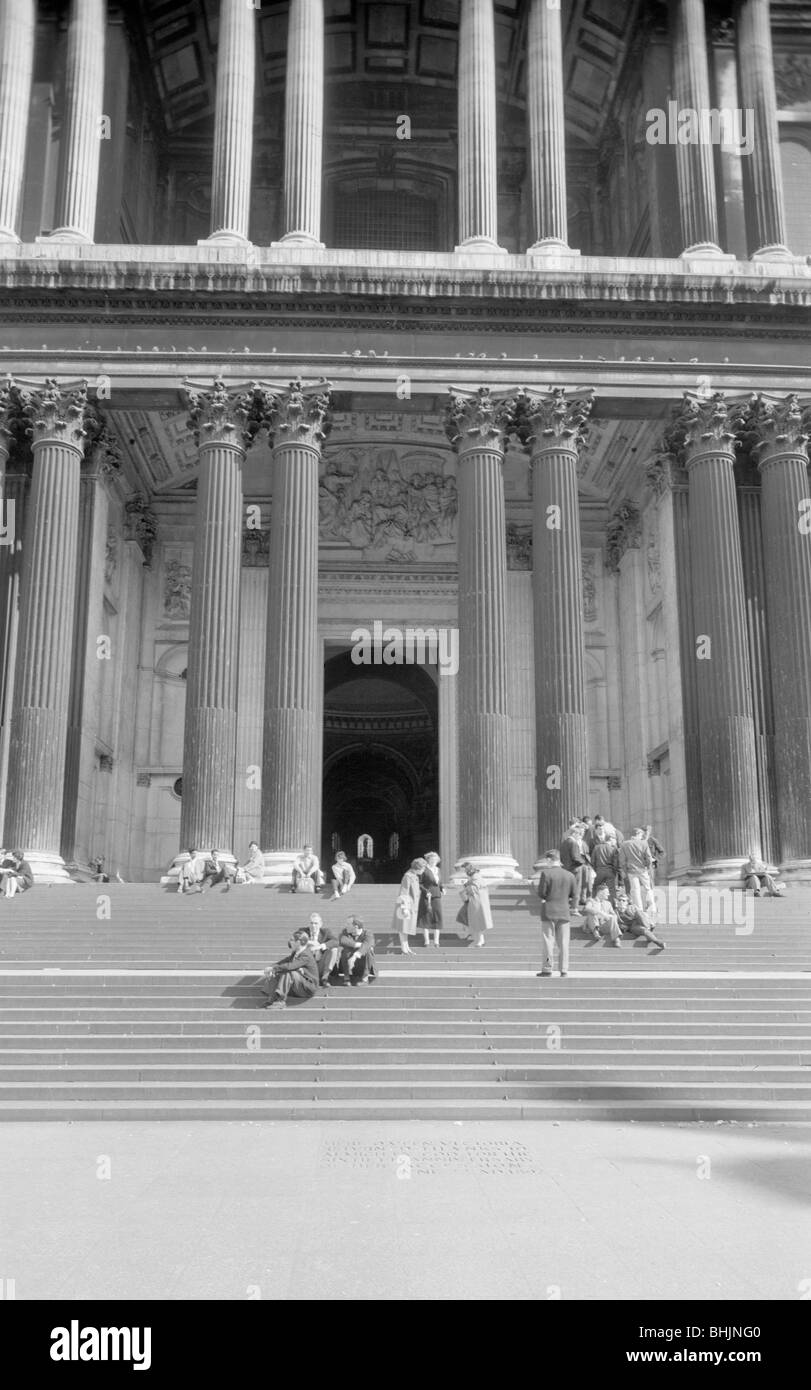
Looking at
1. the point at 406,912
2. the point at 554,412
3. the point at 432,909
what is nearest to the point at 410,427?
the point at 554,412

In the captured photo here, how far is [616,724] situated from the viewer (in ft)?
118

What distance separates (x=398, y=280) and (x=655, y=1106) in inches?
831

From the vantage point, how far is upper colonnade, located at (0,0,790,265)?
94.5ft

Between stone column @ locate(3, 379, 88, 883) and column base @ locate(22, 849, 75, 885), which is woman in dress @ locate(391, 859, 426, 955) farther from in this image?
stone column @ locate(3, 379, 88, 883)

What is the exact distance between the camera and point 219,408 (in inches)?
1088

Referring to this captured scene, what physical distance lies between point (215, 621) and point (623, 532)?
15242mm

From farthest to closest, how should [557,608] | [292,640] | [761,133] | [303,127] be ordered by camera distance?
[761,133], [303,127], [557,608], [292,640]

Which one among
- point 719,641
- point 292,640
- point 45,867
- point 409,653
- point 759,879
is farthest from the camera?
point 409,653

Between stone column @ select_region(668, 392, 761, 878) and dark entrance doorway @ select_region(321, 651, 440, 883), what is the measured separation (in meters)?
17.3

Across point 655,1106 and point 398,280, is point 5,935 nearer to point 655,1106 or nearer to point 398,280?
point 655,1106

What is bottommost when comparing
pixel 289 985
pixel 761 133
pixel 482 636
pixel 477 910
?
pixel 289 985

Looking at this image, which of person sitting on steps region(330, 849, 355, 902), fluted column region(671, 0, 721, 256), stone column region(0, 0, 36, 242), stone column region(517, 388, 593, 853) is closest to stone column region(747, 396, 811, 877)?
stone column region(517, 388, 593, 853)

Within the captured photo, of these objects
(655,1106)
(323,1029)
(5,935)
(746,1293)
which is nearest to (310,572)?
(5,935)

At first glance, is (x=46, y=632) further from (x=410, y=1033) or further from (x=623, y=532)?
(x=623, y=532)
